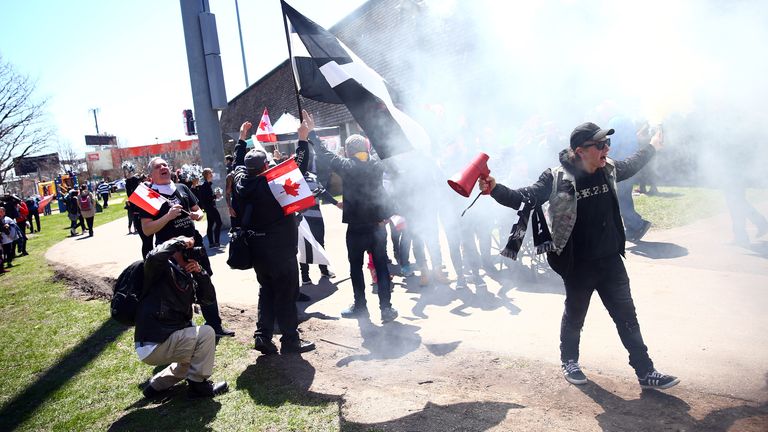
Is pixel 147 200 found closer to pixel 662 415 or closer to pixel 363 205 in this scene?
pixel 363 205

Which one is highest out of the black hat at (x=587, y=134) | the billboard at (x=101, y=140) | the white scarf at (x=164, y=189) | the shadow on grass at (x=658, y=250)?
the billboard at (x=101, y=140)

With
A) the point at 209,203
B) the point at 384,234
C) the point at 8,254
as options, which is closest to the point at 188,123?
the point at 8,254

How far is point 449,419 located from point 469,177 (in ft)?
5.28

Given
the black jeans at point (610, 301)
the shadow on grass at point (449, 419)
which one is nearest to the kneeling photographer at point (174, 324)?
the shadow on grass at point (449, 419)

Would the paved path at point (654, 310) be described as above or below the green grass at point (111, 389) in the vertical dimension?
above

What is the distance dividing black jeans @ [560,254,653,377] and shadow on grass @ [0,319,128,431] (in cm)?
447

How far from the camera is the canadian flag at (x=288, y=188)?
183 inches

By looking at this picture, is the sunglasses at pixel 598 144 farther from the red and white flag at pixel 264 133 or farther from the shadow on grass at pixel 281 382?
the red and white flag at pixel 264 133

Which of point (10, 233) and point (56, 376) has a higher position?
point (10, 233)

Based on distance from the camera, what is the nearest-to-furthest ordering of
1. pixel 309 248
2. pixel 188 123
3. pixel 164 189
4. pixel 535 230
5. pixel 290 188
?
pixel 535 230, pixel 290 188, pixel 164 189, pixel 309 248, pixel 188 123

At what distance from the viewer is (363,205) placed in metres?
5.47

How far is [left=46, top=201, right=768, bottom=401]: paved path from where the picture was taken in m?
3.87

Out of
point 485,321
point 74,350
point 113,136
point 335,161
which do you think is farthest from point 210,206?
point 113,136

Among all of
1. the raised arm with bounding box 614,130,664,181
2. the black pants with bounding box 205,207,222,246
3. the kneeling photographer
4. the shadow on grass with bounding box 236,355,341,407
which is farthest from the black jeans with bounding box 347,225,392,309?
the black pants with bounding box 205,207,222,246
